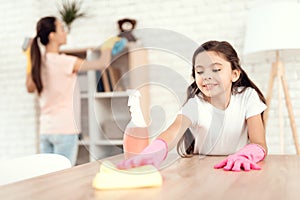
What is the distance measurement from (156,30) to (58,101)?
2108 mm

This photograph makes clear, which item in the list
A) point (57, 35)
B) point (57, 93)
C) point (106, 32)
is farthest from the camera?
point (106, 32)

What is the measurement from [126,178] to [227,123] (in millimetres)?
683

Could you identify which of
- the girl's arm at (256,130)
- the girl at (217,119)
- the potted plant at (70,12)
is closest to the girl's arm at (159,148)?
the girl at (217,119)

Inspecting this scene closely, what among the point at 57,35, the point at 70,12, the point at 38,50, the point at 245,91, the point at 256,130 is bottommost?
the point at 256,130

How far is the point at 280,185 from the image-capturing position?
764 mm

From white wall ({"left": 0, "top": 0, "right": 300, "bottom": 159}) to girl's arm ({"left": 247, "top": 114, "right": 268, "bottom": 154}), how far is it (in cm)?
196

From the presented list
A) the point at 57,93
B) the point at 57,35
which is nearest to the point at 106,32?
the point at 57,35

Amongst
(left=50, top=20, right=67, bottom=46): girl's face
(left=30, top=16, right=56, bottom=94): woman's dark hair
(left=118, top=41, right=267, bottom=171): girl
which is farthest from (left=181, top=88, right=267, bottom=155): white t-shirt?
(left=50, top=20, right=67, bottom=46): girl's face

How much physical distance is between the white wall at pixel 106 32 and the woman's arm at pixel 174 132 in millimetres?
2326

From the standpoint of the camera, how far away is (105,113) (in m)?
0.76

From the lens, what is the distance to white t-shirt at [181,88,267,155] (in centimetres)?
120

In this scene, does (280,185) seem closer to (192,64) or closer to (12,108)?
(192,64)

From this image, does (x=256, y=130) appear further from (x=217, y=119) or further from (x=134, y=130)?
(x=134, y=130)

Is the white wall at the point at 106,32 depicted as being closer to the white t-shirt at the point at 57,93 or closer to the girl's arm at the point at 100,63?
the white t-shirt at the point at 57,93
